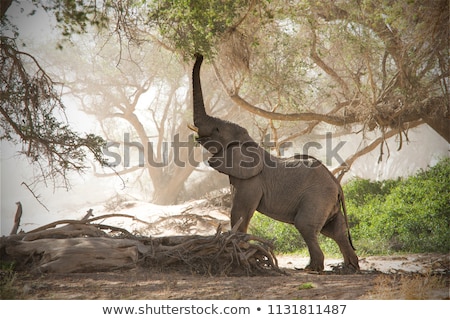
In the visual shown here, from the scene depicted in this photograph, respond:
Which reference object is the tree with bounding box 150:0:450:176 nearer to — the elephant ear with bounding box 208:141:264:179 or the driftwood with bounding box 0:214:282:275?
the elephant ear with bounding box 208:141:264:179

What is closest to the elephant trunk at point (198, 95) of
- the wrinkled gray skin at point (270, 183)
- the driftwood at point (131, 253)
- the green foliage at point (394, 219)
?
the wrinkled gray skin at point (270, 183)

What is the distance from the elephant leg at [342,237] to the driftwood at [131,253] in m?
1.81

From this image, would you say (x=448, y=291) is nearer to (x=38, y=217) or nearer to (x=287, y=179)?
(x=287, y=179)

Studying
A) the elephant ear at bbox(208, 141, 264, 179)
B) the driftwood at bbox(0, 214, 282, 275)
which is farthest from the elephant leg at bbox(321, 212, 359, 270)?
the driftwood at bbox(0, 214, 282, 275)

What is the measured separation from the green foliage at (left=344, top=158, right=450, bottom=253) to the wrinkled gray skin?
3199mm

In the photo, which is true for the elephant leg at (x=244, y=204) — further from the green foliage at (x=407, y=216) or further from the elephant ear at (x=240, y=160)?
the green foliage at (x=407, y=216)

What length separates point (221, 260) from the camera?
6.84 metres

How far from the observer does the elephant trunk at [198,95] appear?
8.25m

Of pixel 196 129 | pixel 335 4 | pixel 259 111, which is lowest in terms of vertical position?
pixel 196 129

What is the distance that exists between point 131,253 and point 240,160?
268 centimetres

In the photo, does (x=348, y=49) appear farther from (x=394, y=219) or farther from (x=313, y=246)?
(x=313, y=246)

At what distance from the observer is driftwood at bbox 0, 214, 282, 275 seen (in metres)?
6.21

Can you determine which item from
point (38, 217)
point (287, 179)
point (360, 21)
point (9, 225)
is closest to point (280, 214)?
point (287, 179)

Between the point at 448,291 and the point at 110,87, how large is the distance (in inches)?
919
